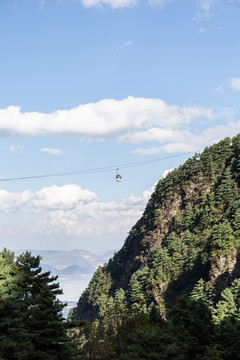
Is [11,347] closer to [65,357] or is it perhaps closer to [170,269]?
[65,357]

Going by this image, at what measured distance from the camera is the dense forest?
1272 inches

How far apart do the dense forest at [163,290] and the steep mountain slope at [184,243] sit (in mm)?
384

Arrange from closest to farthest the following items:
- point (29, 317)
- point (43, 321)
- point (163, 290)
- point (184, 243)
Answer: point (43, 321) → point (29, 317) → point (163, 290) → point (184, 243)

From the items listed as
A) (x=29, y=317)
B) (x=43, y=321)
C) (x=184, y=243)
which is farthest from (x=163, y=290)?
(x=43, y=321)

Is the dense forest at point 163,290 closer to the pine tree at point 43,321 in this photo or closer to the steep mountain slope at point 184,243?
the pine tree at point 43,321

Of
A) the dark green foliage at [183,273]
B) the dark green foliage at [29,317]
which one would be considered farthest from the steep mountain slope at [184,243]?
the dark green foliage at [29,317]

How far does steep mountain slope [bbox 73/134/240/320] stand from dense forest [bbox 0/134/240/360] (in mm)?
384

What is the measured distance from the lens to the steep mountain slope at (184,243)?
4257 inches

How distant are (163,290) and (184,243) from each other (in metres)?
23.4

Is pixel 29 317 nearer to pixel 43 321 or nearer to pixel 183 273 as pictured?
pixel 43 321

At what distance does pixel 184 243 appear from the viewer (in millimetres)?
144250

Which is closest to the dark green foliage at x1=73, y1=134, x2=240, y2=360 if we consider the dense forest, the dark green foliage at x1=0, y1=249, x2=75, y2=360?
the dense forest

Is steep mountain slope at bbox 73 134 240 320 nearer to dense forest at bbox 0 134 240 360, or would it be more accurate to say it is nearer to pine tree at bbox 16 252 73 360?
dense forest at bbox 0 134 240 360

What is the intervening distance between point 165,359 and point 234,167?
447 ft
